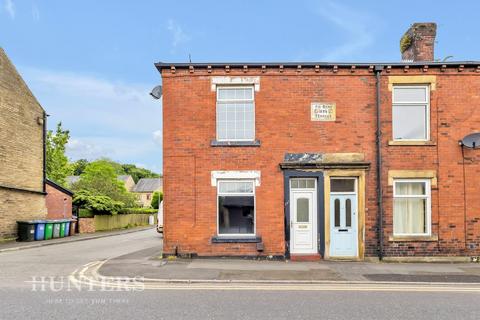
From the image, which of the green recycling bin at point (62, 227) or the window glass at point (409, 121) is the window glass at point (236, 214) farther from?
the green recycling bin at point (62, 227)

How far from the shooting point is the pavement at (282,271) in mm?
10945

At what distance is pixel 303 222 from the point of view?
47.9ft

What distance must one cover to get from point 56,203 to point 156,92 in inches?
704

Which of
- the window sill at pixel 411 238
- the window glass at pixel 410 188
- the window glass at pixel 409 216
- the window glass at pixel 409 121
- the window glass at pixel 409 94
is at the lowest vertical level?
the window sill at pixel 411 238

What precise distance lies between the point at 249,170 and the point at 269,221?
175cm

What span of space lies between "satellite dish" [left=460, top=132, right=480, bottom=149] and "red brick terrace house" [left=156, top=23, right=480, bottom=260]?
0.07 m

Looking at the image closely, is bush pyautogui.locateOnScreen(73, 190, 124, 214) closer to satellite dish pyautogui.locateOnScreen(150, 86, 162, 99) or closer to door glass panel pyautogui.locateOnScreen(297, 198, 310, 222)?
satellite dish pyautogui.locateOnScreen(150, 86, 162, 99)

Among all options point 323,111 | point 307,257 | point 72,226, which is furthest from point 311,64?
point 72,226

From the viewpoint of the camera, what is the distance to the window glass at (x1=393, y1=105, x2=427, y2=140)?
48.6ft

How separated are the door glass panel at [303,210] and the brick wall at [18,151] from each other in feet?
49.9

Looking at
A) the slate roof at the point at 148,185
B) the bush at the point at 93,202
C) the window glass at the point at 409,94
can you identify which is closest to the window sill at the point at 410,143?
the window glass at the point at 409,94

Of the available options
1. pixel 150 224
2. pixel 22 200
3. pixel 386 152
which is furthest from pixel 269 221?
pixel 150 224

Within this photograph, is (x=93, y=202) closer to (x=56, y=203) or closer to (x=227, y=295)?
Answer: (x=56, y=203)

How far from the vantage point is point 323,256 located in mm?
14359
